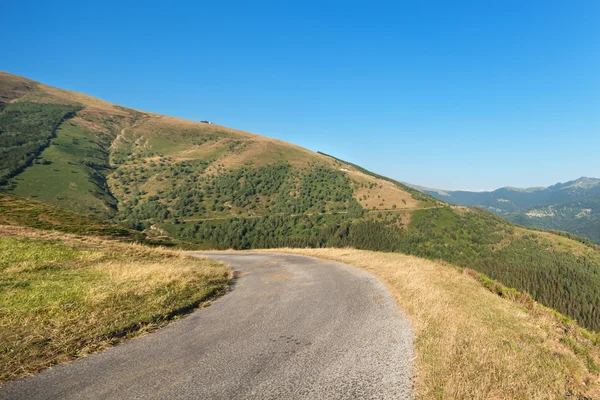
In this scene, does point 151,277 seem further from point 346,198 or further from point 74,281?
point 346,198

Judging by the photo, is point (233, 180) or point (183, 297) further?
point (233, 180)

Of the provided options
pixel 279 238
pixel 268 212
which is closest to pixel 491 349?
pixel 279 238

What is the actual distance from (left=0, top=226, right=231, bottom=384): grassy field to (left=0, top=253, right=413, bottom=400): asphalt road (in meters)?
0.62

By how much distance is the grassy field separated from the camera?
21.1 feet

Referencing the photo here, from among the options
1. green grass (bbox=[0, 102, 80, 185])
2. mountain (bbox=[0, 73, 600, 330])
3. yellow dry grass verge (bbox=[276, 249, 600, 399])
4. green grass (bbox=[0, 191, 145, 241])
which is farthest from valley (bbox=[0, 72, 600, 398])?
green grass (bbox=[0, 102, 80, 185])

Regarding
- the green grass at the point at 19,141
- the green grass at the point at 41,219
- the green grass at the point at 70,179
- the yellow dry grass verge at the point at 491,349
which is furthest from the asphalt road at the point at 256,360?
the green grass at the point at 19,141

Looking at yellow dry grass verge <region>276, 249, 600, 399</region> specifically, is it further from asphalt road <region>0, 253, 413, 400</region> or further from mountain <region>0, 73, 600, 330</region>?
mountain <region>0, 73, 600, 330</region>

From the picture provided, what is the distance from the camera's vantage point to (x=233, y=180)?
186750mm

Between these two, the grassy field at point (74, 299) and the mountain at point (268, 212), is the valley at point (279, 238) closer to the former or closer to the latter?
the grassy field at point (74, 299)

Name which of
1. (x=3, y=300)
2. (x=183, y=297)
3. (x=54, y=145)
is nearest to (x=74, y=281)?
(x=3, y=300)

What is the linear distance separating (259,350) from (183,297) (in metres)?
5.38

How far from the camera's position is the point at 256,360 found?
21.1 ft

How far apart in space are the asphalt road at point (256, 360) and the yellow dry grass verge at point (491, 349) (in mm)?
572

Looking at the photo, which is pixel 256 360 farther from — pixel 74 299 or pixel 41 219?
pixel 41 219
